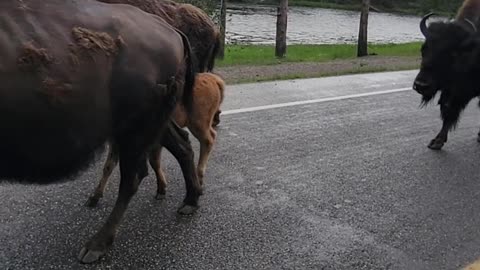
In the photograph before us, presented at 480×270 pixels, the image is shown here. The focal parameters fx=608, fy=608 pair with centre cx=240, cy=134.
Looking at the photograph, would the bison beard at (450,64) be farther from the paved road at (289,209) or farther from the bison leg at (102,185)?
the bison leg at (102,185)

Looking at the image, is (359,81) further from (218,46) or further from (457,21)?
(218,46)

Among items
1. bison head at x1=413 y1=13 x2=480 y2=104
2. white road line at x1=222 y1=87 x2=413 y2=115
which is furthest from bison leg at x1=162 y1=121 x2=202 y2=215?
bison head at x1=413 y1=13 x2=480 y2=104

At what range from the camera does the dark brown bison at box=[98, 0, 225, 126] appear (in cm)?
511

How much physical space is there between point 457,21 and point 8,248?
5477mm

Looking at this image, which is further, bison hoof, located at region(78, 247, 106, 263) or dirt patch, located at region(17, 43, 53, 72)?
bison hoof, located at region(78, 247, 106, 263)

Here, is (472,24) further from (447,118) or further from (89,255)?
(89,255)

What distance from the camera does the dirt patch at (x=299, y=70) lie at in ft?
34.8

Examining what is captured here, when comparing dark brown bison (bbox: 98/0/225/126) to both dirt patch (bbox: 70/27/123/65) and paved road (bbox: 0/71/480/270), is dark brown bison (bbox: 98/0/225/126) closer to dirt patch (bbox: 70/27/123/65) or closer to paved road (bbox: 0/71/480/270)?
paved road (bbox: 0/71/480/270)

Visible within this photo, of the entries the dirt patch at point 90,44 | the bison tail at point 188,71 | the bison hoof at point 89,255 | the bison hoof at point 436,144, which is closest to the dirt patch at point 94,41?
the dirt patch at point 90,44

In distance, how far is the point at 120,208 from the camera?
404 centimetres

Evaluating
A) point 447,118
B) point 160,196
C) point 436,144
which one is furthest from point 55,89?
point 447,118

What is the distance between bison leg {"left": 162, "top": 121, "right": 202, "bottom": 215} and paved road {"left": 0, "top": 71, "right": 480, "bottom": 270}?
0.34 feet

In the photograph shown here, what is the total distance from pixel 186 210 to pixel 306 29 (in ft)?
98.0

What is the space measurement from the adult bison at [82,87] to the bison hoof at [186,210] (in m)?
0.63
